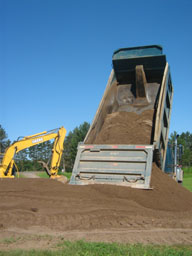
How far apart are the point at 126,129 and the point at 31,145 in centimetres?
407

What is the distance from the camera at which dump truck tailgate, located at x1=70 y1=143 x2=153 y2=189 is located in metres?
6.52

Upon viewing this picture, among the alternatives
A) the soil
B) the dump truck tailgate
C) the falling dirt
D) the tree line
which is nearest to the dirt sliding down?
the dump truck tailgate

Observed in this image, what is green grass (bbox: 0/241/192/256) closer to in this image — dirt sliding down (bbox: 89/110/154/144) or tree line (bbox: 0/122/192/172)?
dirt sliding down (bbox: 89/110/154/144)

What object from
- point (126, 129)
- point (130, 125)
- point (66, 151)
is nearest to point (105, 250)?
point (126, 129)

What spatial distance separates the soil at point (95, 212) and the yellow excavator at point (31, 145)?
3466mm

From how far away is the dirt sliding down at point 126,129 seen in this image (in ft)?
26.3

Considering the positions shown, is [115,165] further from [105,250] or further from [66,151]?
[66,151]

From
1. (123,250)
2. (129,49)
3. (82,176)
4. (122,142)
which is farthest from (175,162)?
(123,250)

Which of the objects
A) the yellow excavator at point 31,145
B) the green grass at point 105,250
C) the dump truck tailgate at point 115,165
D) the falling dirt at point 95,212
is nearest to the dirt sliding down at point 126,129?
the dump truck tailgate at point 115,165

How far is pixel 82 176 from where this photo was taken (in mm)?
6938

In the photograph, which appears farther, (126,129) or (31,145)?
(31,145)

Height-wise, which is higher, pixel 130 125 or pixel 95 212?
pixel 130 125

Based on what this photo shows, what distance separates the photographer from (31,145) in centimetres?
1090

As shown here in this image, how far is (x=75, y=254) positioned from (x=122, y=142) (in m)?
4.98
